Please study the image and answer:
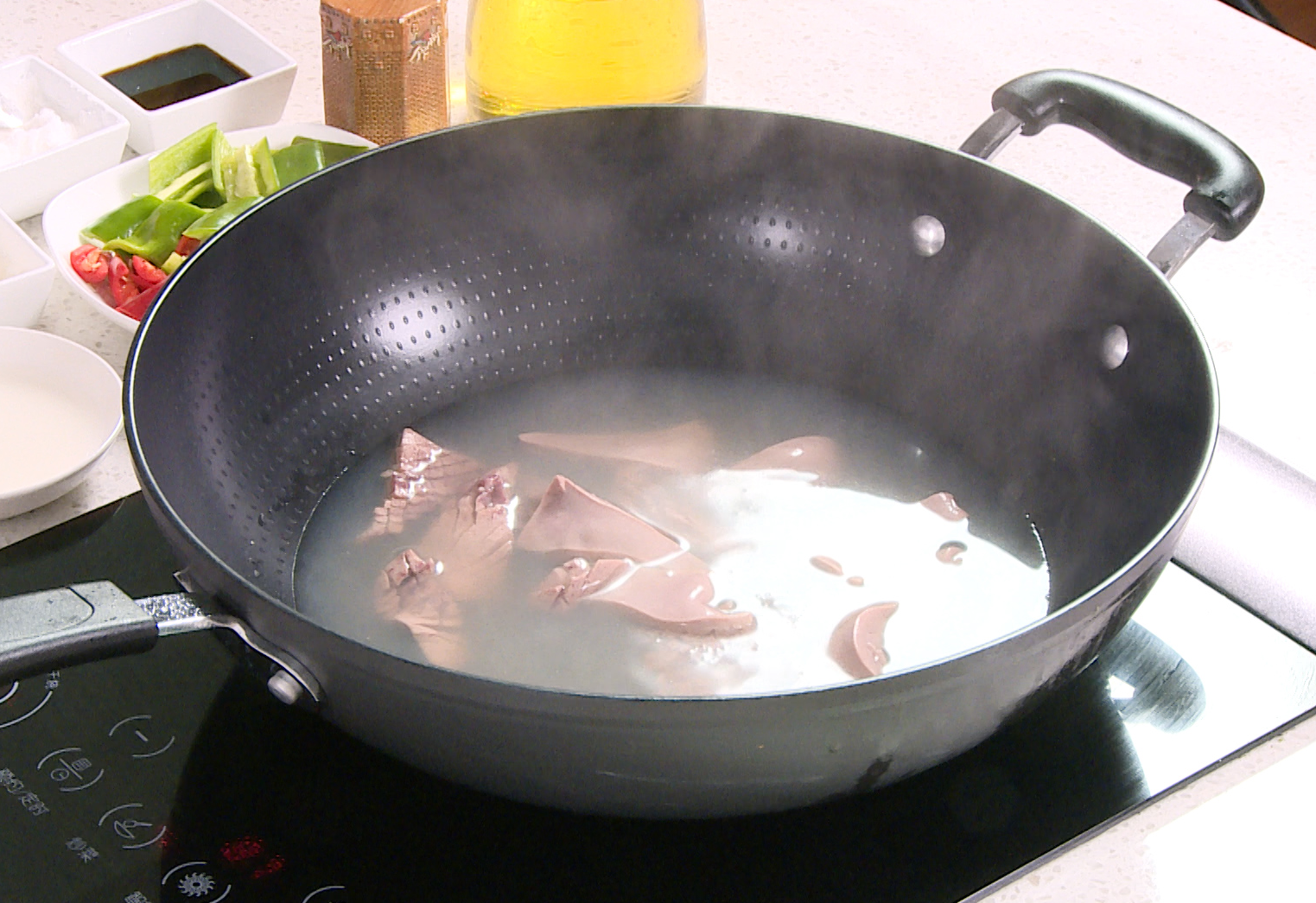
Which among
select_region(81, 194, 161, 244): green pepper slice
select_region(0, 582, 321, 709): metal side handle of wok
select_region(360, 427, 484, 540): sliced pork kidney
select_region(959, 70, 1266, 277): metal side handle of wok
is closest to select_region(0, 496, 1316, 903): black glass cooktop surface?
select_region(0, 582, 321, 709): metal side handle of wok

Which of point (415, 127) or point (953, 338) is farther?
point (415, 127)

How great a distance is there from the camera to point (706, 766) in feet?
1.87

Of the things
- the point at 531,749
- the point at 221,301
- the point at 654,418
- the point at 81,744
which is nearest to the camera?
the point at 531,749

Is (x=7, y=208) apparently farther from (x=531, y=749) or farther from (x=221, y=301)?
(x=531, y=749)

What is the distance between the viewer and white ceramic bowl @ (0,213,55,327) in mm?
966

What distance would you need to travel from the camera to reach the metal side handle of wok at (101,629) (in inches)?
21.6

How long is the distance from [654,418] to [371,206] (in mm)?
263

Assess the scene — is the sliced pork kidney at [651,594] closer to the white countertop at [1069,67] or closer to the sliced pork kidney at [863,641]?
the sliced pork kidney at [863,641]

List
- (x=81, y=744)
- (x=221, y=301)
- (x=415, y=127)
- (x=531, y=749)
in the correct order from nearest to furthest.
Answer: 1. (x=531, y=749)
2. (x=81, y=744)
3. (x=221, y=301)
4. (x=415, y=127)

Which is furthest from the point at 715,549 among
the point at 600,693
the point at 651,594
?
the point at 600,693

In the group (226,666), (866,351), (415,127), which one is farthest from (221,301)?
(866,351)

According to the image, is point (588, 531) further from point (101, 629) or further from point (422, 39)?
point (422, 39)

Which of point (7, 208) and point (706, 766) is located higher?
point (706, 766)

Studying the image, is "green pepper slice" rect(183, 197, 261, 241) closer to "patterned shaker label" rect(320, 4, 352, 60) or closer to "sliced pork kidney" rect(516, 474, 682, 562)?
"patterned shaker label" rect(320, 4, 352, 60)
